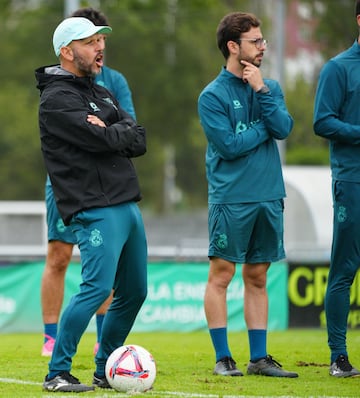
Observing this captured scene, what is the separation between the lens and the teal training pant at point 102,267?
697 cm

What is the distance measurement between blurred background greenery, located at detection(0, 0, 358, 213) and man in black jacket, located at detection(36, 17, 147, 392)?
2945cm

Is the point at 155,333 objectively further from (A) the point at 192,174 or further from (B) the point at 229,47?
(A) the point at 192,174

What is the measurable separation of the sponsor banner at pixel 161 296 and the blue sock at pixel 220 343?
22.3 feet

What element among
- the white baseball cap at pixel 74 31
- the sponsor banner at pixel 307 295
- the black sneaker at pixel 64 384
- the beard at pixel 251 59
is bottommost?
the sponsor banner at pixel 307 295

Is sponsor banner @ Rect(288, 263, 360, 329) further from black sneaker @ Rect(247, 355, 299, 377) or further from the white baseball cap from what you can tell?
the white baseball cap

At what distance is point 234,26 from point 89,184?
1919mm

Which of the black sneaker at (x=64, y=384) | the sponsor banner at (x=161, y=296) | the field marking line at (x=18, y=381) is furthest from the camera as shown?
the sponsor banner at (x=161, y=296)

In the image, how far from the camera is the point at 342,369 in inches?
314

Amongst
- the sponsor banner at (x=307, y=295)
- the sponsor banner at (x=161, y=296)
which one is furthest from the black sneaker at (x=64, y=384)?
the sponsor banner at (x=307, y=295)

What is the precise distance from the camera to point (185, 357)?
9242 mm

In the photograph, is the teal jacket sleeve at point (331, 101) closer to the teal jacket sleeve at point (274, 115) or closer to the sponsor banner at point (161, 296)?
the teal jacket sleeve at point (274, 115)

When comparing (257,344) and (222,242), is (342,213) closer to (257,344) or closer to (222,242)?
(222,242)

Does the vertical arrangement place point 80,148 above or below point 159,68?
below

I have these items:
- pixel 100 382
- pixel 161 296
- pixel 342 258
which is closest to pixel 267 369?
pixel 342 258
